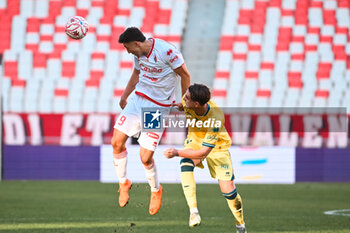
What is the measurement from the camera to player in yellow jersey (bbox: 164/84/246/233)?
6.75 metres

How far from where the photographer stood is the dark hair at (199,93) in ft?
21.8

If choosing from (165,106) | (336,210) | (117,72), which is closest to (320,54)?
(117,72)

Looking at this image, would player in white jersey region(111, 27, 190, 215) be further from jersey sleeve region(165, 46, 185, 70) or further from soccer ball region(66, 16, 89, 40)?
soccer ball region(66, 16, 89, 40)

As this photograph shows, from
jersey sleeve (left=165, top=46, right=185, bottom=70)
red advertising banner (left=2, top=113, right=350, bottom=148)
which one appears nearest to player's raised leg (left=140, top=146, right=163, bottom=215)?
jersey sleeve (left=165, top=46, right=185, bottom=70)

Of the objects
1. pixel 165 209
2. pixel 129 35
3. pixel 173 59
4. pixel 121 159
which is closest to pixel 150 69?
pixel 173 59

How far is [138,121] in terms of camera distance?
7.56 m

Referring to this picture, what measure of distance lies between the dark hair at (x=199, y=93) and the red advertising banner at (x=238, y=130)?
1052cm

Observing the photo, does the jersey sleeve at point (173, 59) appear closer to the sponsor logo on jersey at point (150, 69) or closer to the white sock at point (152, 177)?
the sponsor logo on jersey at point (150, 69)

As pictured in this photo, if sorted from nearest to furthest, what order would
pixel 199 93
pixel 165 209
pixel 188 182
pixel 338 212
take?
pixel 199 93, pixel 188 182, pixel 338 212, pixel 165 209

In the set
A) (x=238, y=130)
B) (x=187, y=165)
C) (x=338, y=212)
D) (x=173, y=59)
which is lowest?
(x=238, y=130)

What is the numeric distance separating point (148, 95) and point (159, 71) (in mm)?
314

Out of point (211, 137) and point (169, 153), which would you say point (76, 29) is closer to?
point (211, 137)

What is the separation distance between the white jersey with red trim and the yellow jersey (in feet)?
1.73

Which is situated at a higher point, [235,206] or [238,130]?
[235,206]
